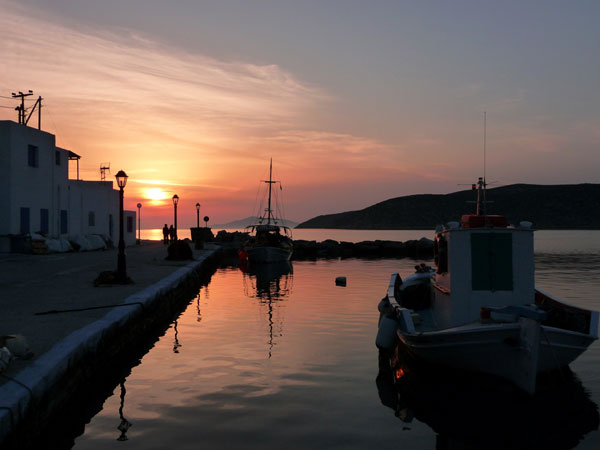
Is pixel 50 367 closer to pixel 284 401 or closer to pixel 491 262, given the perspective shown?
pixel 284 401

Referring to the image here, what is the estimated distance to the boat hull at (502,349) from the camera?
876cm

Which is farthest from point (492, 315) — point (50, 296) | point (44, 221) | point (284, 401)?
point (44, 221)

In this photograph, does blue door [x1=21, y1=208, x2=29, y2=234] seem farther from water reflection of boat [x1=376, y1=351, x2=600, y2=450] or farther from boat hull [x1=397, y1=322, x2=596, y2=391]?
boat hull [x1=397, y1=322, x2=596, y2=391]

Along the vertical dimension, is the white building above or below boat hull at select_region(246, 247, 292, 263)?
above

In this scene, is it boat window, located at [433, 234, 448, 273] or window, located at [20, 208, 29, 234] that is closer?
boat window, located at [433, 234, 448, 273]

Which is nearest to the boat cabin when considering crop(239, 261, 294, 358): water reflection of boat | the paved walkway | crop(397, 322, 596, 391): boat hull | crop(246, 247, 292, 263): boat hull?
crop(397, 322, 596, 391): boat hull

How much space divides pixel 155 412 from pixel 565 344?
22.9 feet

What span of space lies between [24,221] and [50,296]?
68.5ft

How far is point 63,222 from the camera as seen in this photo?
127 ft

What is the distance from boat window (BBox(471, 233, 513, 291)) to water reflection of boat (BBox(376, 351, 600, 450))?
5.89 feet

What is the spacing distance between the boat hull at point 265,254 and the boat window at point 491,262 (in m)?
35.7

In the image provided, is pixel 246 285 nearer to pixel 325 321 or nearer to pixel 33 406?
pixel 325 321

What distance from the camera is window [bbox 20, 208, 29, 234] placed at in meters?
33.1

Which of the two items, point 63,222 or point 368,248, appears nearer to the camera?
point 63,222
